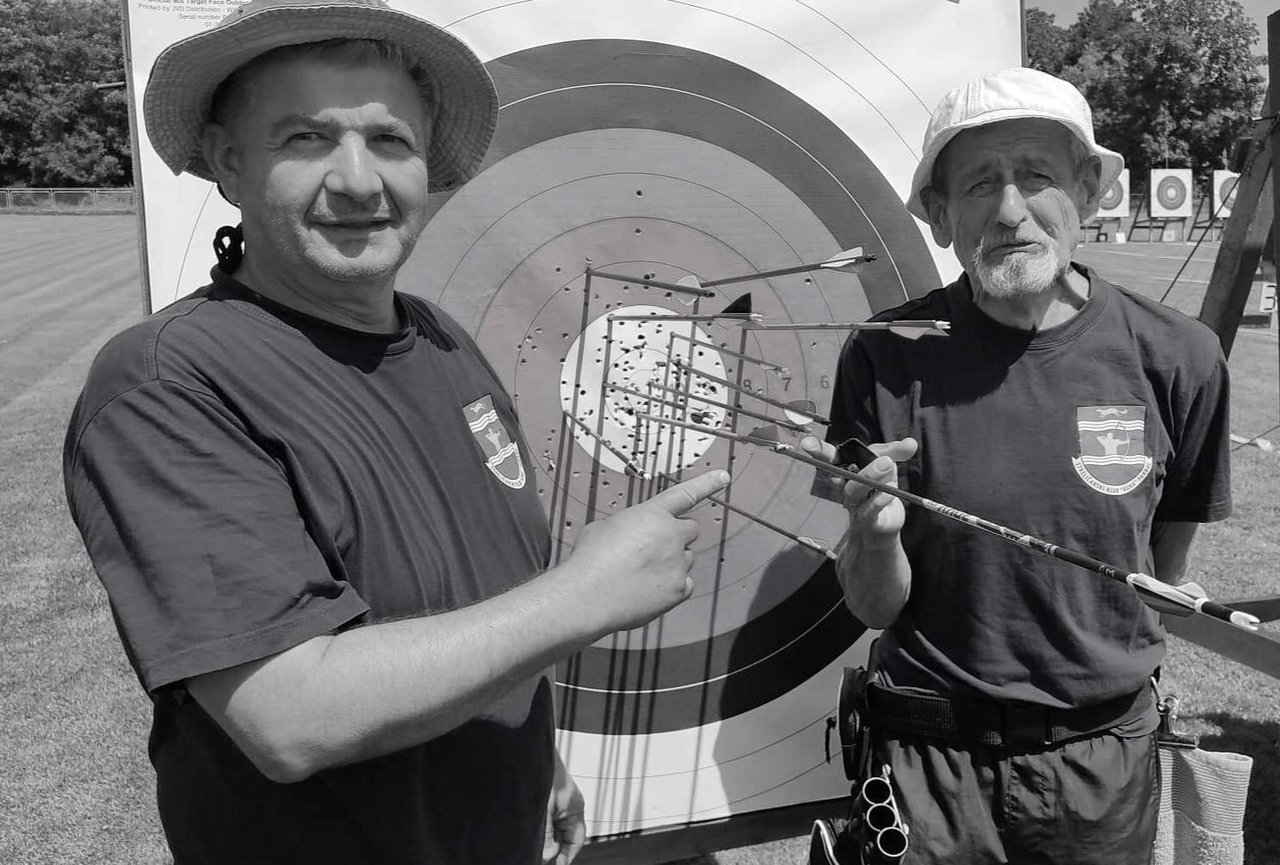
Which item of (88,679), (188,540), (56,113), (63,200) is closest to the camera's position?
(188,540)

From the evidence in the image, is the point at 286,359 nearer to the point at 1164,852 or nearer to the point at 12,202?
the point at 1164,852

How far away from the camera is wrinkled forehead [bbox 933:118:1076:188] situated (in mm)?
1373

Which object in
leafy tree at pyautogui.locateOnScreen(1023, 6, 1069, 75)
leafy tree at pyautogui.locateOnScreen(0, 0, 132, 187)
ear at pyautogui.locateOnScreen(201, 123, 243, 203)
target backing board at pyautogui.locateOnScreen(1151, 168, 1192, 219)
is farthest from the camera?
leafy tree at pyautogui.locateOnScreen(1023, 6, 1069, 75)

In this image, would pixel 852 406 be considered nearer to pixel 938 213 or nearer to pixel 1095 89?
pixel 938 213

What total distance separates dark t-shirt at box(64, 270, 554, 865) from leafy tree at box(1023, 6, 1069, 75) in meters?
45.5

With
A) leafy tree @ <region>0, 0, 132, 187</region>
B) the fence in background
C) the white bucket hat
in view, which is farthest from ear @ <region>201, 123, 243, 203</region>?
leafy tree @ <region>0, 0, 132, 187</region>

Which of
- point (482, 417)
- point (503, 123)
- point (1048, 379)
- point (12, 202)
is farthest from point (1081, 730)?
point (12, 202)

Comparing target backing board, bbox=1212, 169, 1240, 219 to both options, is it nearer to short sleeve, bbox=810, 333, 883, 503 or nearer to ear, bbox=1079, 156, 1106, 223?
ear, bbox=1079, 156, 1106, 223

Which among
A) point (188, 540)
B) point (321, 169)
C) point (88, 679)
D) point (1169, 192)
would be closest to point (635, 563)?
point (188, 540)

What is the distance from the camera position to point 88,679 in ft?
9.43

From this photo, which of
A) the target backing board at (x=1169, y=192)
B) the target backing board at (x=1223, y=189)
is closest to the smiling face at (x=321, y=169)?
the target backing board at (x=1223, y=189)

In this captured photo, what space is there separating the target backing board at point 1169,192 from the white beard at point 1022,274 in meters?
20.7

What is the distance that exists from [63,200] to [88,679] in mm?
24358

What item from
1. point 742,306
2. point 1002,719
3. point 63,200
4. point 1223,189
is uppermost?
point 1223,189
